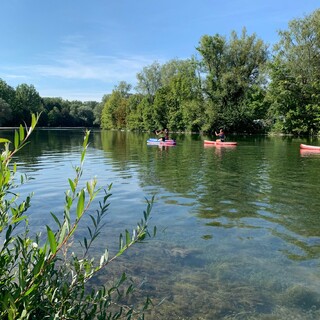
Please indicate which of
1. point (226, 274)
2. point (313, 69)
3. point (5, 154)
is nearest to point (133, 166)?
point (226, 274)

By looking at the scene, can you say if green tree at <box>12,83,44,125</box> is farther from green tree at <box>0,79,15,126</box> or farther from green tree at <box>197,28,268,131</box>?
green tree at <box>197,28,268,131</box>

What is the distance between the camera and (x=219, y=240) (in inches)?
298

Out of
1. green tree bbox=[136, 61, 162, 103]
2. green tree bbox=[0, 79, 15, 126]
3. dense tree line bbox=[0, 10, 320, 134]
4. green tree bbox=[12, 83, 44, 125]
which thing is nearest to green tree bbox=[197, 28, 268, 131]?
dense tree line bbox=[0, 10, 320, 134]

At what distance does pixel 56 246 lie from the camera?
84.0 inches

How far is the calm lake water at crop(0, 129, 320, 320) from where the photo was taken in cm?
509

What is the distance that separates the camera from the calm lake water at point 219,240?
5.09 meters

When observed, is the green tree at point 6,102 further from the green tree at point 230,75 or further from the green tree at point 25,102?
the green tree at point 230,75

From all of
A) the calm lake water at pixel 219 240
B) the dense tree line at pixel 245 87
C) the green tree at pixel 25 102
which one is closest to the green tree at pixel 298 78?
the dense tree line at pixel 245 87

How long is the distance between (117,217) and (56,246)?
Result: 7.47 m

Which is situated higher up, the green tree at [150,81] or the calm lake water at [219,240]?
the green tree at [150,81]

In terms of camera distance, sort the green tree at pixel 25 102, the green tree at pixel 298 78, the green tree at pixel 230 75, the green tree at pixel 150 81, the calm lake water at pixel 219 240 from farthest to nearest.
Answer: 1. the green tree at pixel 25 102
2. the green tree at pixel 150 81
3. the green tree at pixel 230 75
4. the green tree at pixel 298 78
5. the calm lake water at pixel 219 240

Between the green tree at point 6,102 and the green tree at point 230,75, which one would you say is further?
the green tree at point 6,102

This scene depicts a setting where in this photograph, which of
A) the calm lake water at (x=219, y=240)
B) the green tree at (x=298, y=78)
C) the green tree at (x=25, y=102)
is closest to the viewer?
the calm lake water at (x=219, y=240)

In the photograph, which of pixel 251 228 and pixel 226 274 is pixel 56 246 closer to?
pixel 226 274
